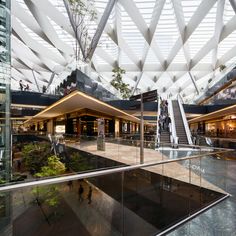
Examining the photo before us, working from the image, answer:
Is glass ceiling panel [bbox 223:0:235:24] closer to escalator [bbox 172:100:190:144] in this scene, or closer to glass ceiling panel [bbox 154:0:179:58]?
glass ceiling panel [bbox 154:0:179:58]

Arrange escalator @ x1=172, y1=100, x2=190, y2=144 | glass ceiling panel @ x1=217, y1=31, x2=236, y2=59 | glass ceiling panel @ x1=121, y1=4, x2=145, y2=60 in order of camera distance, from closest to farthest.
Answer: escalator @ x1=172, y1=100, x2=190, y2=144
glass ceiling panel @ x1=121, y1=4, x2=145, y2=60
glass ceiling panel @ x1=217, y1=31, x2=236, y2=59

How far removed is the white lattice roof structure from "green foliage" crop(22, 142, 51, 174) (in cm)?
722

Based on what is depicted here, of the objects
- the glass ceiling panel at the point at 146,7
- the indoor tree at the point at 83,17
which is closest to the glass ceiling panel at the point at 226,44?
the glass ceiling panel at the point at 146,7

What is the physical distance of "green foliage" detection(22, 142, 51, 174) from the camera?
15.1 metres

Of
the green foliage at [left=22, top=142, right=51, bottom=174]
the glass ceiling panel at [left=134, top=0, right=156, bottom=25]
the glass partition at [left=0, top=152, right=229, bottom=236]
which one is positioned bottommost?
the green foliage at [left=22, top=142, right=51, bottom=174]

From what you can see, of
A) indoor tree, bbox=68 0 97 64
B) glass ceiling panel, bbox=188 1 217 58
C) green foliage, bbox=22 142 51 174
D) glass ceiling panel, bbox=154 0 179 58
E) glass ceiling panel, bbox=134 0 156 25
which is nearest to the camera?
green foliage, bbox=22 142 51 174

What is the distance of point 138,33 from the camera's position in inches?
1293

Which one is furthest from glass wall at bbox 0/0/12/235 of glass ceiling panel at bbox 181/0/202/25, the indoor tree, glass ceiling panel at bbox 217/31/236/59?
glass ceiling panel at bbox 217/31/236/59

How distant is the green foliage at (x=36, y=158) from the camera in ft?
49.5

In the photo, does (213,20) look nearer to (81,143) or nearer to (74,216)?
(81,143)

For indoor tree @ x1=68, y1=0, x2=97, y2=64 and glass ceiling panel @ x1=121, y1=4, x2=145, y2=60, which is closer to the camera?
Answer: indoor tree @ x1=68, y1=0, x2=97, y2=64

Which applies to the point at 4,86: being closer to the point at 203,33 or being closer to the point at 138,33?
the point at 138,33

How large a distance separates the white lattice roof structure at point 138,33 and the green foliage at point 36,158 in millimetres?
7221

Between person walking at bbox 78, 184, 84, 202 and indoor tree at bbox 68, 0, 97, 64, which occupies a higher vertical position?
indoor tree at bbox 68, 0, 97, 64
